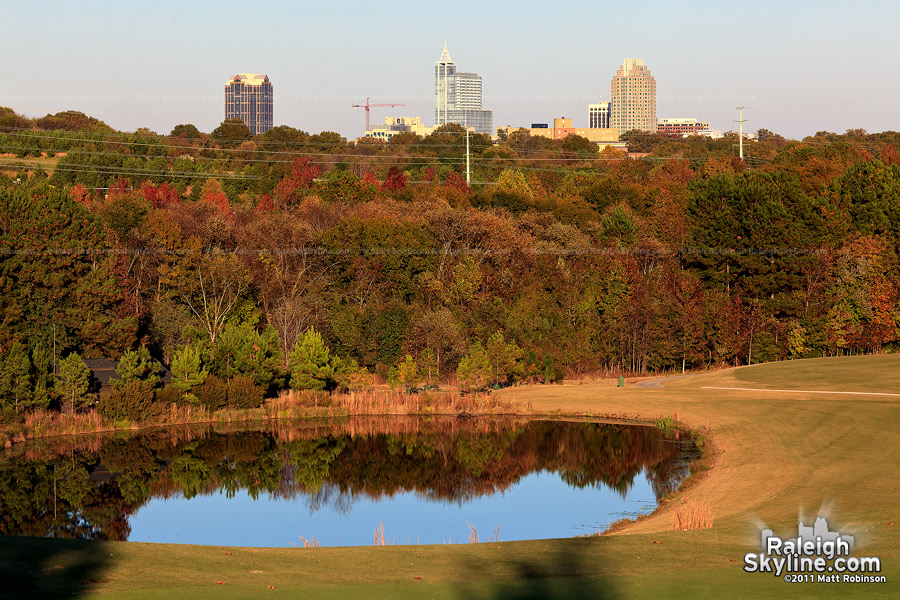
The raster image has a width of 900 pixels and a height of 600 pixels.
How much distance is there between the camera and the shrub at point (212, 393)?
47.8 metres

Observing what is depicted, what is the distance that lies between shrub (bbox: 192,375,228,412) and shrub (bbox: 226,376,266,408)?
28 centimetres

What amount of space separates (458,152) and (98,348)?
89757 mm

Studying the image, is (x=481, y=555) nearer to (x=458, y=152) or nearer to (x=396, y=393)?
(x=396, y=393)

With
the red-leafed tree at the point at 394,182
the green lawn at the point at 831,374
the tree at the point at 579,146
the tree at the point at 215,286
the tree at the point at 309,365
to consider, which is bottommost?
the green lawn at the point at 831,374

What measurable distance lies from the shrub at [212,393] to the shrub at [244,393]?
279mm

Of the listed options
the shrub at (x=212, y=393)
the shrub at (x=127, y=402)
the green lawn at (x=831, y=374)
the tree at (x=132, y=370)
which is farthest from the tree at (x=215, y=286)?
the green lawn at (x=831, y=374)

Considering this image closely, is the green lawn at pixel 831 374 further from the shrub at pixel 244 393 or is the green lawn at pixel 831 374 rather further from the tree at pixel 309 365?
the shrub at pixel 244 393

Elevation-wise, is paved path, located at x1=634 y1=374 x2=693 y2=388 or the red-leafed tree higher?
the red-leafed tree

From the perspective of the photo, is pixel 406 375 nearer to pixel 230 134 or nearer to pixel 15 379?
pixel 15 379

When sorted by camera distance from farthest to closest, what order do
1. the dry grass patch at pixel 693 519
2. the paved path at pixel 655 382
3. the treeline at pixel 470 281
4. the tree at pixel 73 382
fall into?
the paved path at pixel 655 382, the treeline at pixel 470 281, the tree at pixel 73 382, the dry grass patch at pixel 693 519

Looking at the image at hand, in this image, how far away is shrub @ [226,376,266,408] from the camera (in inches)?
1895

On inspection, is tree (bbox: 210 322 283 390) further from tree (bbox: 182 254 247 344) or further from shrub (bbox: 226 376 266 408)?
tree (bbox: 182 254 247 344)

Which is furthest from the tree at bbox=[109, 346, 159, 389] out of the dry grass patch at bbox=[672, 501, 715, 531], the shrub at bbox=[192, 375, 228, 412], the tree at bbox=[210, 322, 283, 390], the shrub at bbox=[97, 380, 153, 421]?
the dry grass patch at bbox=[672, 501, 715, 531]

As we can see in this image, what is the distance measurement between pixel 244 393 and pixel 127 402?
535 cm
